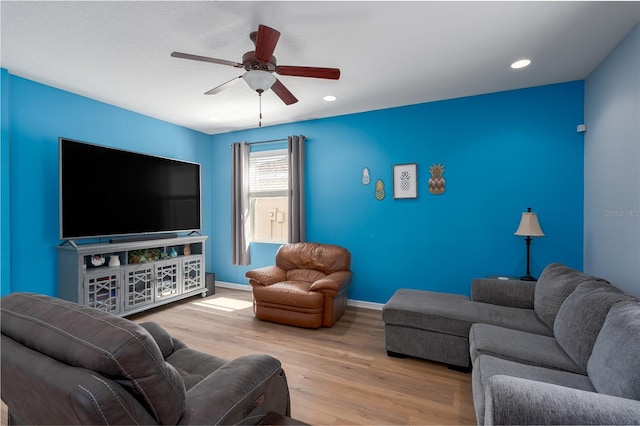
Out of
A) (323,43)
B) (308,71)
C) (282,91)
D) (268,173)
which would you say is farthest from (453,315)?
(268,173)

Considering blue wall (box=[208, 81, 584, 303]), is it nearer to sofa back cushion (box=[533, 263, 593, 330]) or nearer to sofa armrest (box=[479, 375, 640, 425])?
sofa back cushion (box=[533, 263, 593, 330])

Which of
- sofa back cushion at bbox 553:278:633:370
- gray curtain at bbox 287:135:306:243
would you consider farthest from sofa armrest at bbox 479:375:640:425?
gray curtain at bbox 287:135:306:243

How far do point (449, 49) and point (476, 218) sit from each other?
1945mm

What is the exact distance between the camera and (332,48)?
96.4 inches

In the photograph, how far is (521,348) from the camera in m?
1.83

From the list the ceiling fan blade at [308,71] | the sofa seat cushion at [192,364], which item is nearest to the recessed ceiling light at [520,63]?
the ceiling fan blade at [308,71]

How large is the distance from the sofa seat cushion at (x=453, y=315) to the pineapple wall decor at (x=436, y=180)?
139 cm

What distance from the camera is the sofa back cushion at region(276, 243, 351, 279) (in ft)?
12.6

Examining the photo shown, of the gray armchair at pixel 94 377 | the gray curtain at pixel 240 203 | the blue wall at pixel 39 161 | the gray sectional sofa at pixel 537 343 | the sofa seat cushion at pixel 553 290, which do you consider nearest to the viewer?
the gray armchair at pixel 94 377

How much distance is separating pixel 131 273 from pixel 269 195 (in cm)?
216

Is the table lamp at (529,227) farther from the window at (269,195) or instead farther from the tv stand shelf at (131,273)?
the tv stand shelf at (131,273)

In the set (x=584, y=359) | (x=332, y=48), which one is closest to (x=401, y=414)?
(x=584, y=359)

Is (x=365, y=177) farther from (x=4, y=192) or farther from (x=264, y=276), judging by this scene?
(x=4, y=192)

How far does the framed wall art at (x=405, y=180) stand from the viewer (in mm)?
3760
